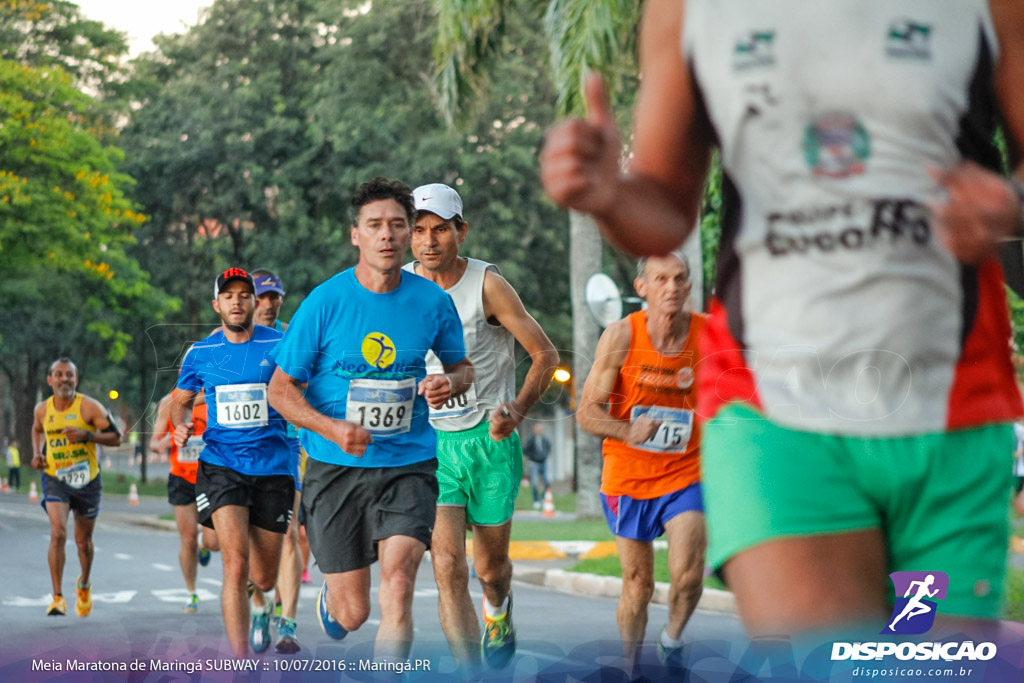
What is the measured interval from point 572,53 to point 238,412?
24.3ft

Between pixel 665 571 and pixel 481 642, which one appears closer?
pixel 481 642

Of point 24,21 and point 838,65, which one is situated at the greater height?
point 24,21

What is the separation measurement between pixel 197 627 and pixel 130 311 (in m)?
21.1

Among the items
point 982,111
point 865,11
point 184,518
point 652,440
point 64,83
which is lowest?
point 184,518

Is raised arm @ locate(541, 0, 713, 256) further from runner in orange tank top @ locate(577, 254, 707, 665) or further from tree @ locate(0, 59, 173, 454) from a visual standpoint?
tree @ locate(0, 59, 173, 454)

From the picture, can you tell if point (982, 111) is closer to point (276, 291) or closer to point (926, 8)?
point (926, 8)

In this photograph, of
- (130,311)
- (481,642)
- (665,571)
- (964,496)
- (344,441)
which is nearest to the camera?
(964,496)

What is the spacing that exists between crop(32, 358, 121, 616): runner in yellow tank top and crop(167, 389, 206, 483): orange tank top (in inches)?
18.6

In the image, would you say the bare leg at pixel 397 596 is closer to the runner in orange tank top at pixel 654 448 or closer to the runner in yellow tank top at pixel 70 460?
the runner in orange tank top at pixel 654 448

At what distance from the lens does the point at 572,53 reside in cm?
1415

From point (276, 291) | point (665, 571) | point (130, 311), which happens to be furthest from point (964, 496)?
point (130, 311)

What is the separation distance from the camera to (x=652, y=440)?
6676mm

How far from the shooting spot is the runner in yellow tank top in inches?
432

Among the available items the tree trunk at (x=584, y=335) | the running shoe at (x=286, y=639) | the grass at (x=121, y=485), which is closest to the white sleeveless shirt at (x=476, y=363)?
the running shoe at (x=286, y=639)
